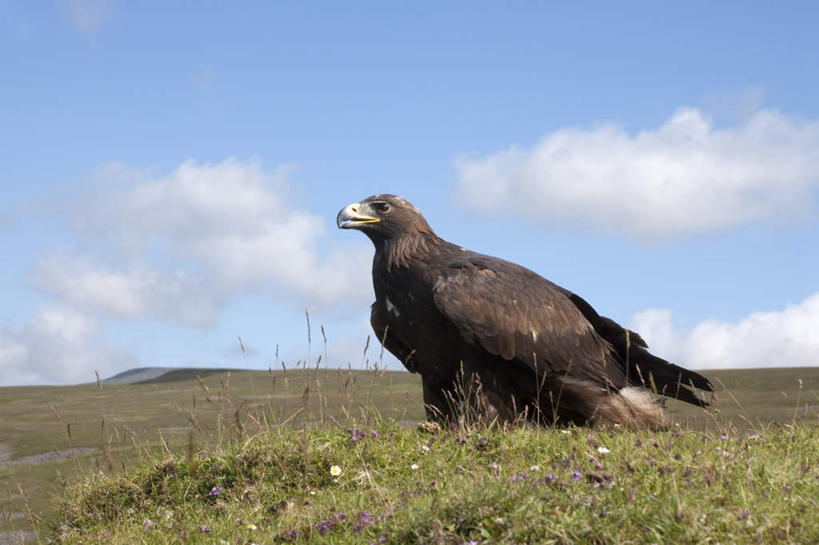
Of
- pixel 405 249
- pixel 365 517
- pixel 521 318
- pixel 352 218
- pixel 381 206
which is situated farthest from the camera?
pixel 381 206

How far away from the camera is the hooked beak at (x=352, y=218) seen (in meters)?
8.51

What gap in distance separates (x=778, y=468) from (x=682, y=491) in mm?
1043

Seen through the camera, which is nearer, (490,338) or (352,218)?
(490,338)

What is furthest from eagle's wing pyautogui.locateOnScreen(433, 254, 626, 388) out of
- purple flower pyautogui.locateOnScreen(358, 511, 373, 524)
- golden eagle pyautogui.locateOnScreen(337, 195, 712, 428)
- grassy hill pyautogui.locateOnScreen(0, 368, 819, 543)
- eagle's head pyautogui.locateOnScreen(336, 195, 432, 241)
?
purple flower pyautogui.locateOnScreen(358, 511, 373, 524)

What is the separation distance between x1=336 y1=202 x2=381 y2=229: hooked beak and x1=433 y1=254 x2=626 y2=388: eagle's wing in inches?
44.6

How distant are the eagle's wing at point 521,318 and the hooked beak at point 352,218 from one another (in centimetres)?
113

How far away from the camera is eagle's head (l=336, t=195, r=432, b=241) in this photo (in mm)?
8492

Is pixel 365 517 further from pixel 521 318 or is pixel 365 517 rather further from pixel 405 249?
Result: pixel 405 249

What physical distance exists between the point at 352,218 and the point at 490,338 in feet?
6.84

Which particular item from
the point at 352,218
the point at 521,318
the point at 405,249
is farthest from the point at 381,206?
the point at 521,318

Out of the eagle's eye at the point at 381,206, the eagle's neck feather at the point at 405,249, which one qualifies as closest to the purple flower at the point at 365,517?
the eagle's neck feather at the point at 405,249

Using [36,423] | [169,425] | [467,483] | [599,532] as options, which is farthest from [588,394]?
[36,423]

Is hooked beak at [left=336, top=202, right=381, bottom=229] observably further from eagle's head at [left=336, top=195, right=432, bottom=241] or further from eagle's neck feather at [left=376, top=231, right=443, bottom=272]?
eagle's neck feather at [left=376, top=231, right=443, bottom=272]

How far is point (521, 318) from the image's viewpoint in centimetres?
804
